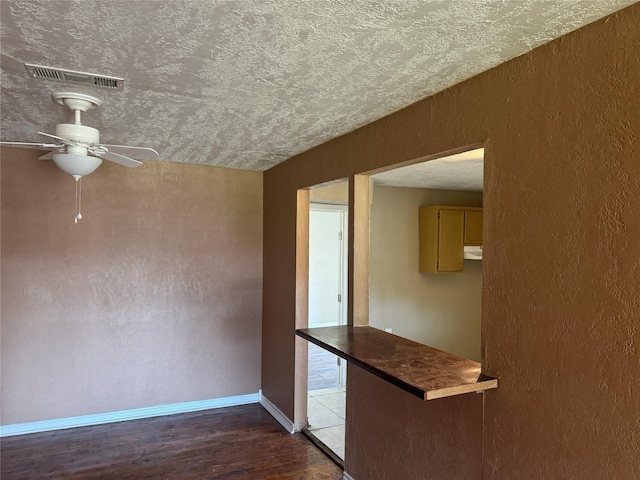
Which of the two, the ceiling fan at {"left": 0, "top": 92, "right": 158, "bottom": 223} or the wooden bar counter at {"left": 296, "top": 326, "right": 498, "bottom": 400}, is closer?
the wooden bar counter at {"left": 296, "top": 326, "right": 498, "bottom": 400}

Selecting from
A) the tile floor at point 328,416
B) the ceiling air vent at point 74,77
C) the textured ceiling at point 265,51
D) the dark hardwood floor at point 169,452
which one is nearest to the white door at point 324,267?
the tile floor at point 328,416

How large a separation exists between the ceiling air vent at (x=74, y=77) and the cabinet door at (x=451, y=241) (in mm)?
3486

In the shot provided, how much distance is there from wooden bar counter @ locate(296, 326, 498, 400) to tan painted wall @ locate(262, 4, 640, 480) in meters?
0.14

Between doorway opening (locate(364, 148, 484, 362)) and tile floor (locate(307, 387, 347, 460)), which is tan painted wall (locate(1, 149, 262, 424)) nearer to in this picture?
tile floor (locate(307, 387, 347, 460))

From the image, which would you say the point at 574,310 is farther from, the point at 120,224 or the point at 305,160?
the point at 120,224

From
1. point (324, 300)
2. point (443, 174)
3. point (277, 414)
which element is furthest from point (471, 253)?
point (277, 414)

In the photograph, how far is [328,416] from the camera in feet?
12.9

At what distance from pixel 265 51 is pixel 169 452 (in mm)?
2915

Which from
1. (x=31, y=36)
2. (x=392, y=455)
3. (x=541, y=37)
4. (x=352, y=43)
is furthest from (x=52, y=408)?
(x=541, y=37)

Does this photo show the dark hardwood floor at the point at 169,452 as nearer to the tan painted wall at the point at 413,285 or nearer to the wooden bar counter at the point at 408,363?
the wooden bar counter at the point at 408,363

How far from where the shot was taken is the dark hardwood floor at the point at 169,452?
2.88 metres

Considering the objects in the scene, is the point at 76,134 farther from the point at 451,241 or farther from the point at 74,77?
the point at 451,241

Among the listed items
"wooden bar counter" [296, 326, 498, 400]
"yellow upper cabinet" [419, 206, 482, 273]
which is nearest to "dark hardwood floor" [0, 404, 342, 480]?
"wooden bar counter" [296, 326, 498, 400]

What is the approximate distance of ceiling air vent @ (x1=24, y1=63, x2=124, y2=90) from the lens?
1726 mm
